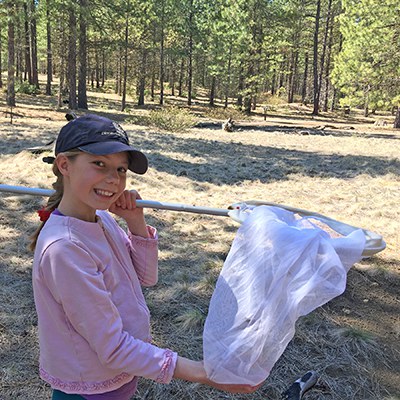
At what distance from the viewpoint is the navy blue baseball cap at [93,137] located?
1164mm

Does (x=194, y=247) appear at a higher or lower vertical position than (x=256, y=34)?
lower

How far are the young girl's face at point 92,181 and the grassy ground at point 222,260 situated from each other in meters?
1.53

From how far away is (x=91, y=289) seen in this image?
1071 mm

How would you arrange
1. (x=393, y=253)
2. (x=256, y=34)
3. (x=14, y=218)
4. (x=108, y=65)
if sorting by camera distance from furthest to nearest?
(x=108, y=65) → (x=256, y=34) → (x=14, y=218) → (x=393, y=253)

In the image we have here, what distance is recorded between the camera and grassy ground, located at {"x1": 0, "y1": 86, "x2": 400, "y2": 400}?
252cm

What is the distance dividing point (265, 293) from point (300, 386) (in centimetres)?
137

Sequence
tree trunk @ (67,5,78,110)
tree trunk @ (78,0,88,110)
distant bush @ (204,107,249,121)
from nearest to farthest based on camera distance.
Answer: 1. tree trunk @ (67,5,78,110)
2. tree trunk @ (78,0,88,110)
3. distant bush @ (204,107,249,121)

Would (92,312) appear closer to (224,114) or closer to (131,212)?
(131,212)

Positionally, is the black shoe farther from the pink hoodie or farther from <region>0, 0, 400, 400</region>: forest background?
the pink hoodie

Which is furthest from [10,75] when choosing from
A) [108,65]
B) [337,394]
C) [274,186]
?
[108,65]

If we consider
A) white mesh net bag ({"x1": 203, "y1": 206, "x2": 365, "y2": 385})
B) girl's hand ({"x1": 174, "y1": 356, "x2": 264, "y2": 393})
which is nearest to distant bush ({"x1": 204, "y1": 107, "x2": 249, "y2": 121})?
white mesh net bag ({"x1": 203, "y1": 206, "x2": 365, "y2": 385})

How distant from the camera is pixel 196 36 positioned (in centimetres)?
2902

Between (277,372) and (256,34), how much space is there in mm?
26891

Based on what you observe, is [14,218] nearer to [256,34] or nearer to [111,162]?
[111,162]
